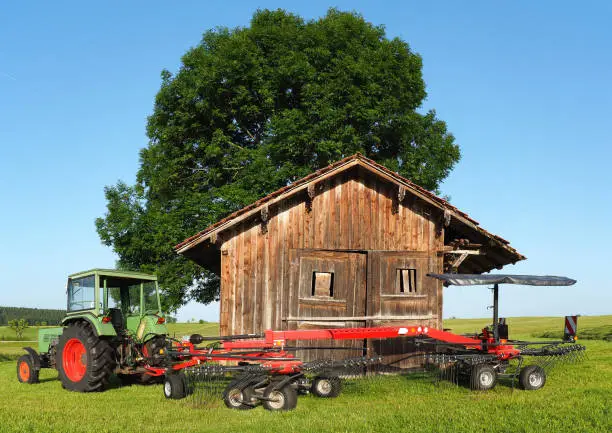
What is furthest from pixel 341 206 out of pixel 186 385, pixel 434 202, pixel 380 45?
pixel 380 45

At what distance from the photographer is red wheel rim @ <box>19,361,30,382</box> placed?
16.5 m

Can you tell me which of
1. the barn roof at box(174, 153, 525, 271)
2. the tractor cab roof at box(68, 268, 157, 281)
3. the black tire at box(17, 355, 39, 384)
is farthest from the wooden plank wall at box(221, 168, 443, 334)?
the black tire at box(17, 355, 39, 384)

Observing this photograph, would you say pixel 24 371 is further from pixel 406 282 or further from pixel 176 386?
pixel 406 282

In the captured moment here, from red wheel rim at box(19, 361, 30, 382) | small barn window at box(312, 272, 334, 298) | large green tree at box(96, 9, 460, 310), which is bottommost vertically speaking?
red wheel rim at box(19, 361, 30, 382)

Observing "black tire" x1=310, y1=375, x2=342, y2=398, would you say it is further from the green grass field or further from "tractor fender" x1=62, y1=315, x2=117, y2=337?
"tractor fender" x1=62, y1=315, x2=117, y2=337

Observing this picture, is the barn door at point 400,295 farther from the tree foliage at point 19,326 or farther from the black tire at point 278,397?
the tree foliage at point 19,326

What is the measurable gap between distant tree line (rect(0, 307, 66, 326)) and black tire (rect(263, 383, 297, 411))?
281ft

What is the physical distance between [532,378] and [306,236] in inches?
256

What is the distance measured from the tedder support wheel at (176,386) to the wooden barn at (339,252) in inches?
155

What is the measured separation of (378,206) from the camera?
17.3m

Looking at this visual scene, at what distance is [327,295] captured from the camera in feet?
55.4

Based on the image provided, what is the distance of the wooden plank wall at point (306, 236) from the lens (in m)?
16.7

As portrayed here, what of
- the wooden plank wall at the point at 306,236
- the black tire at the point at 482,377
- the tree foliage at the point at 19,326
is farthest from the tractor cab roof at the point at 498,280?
the tree foliage at the point at 19,326

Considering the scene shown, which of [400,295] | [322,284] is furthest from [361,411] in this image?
[400,295]
